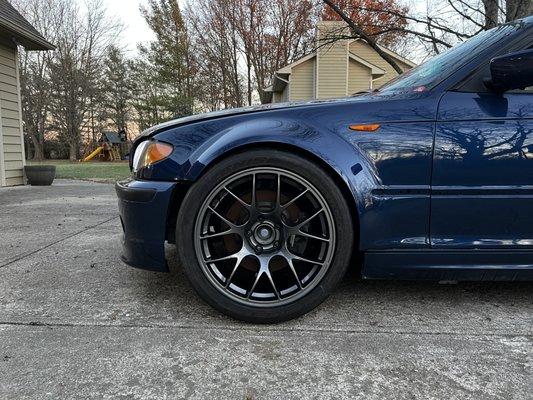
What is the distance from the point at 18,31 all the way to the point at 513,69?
9621mm

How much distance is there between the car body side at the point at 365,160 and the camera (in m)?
2.14

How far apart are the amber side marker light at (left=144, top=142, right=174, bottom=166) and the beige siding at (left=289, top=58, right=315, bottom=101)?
592 inches

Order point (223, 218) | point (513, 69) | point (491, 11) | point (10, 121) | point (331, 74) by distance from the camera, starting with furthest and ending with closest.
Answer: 1. point (331, 74)
2. point (10, 121)
3. point (491, 11)
4. point (223, 218)
5. point (513, 69)

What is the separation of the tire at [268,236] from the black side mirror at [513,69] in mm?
932

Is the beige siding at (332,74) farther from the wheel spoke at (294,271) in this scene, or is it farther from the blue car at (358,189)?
the wheel spoke at (294,271)

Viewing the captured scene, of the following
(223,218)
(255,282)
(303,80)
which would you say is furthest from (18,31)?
(303,80)

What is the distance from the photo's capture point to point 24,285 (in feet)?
9.13

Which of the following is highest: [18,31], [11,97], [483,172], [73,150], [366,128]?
[18,31]

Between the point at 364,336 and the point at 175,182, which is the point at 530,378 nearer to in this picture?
the point at 364,336

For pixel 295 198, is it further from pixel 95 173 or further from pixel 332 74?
pixel 332 74

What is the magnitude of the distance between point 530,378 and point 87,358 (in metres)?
1.84

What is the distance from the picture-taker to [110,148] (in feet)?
108

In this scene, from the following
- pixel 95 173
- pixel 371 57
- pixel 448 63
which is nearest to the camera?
pixel 448 63

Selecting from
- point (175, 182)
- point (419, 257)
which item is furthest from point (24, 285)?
point (419, 257)
